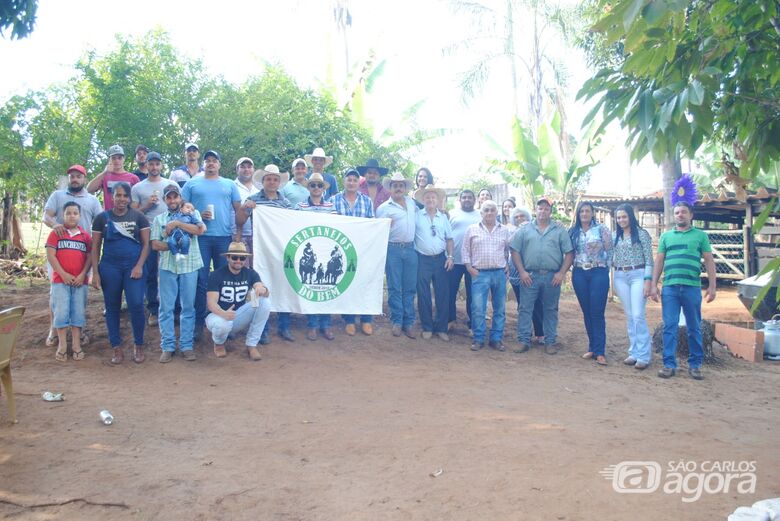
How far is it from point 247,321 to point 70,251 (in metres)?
1.92

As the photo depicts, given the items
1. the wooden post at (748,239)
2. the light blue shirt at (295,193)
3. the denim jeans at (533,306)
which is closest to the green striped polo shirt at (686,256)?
the denim jeans at (533,306)

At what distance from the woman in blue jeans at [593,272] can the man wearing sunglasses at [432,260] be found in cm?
162

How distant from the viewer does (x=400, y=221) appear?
7863 mm

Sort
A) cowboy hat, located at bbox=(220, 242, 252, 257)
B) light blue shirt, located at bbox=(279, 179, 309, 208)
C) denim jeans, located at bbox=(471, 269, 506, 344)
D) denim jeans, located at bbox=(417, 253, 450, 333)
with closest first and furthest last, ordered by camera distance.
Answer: cowboy hat, located at bbox=(220, 242, 252, 257) < light blue shirt, located at bbox=(279, 179, 309, 208) < denim jeans, located at bbox=(471, 269, 506, 344) < denim jeans, located at bbox=(417, 253, 450, 333)

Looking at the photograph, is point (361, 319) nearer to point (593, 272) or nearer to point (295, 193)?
point (295, 193)

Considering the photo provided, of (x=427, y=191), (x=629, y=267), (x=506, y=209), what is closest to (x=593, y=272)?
(x=629, y=267)

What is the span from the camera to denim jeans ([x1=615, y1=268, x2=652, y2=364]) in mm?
7102

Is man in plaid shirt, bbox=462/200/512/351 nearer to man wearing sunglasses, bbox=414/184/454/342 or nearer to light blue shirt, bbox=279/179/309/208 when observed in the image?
man wearing sunglasses, bbox=414/184/454/342

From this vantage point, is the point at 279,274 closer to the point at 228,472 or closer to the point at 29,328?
the point at 29,328

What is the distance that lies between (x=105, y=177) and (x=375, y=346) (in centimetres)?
370

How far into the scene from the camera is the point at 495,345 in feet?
25.7

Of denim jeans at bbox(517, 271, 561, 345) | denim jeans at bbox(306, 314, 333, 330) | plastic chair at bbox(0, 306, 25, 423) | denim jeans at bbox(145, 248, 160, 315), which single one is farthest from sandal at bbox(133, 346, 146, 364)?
denim jeans at bbox(517, 271, 561, 345)

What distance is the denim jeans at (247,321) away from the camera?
646cm

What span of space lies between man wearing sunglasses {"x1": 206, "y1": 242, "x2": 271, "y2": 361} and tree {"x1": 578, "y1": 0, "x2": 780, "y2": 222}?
4540 mm
